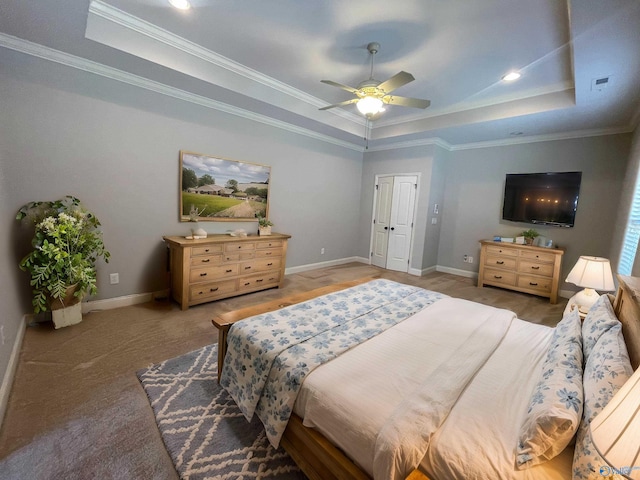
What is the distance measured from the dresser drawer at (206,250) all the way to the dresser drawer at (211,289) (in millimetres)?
391

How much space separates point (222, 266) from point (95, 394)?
1.82m

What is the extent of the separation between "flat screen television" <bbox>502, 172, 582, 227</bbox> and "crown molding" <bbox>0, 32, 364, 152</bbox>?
3991 mm

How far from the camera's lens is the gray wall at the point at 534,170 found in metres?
3.86

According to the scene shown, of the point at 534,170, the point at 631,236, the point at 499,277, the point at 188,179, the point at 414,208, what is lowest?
the point at 499,277

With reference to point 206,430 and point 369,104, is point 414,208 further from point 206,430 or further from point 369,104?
point 206,430

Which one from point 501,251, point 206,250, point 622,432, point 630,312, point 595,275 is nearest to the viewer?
point 622,432

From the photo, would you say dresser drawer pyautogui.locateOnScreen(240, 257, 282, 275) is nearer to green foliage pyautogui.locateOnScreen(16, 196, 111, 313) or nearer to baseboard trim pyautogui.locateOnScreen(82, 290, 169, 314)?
baseboard trim pyautogui.locateOnScreen(82, 290, 169, 314)

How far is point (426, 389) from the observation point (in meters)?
1.18

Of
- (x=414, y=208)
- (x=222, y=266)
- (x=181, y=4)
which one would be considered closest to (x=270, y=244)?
(x=222, y=266)

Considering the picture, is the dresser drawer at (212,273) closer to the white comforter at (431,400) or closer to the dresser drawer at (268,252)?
the dresser drawer at (268,252)

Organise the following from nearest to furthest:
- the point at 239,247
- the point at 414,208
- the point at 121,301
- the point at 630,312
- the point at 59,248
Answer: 1. the point at 630,312
2. the point at 59,248
3. the point at 121,301
4. the point at 239,247
5. the point at 414,208

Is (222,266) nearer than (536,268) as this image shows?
Yes

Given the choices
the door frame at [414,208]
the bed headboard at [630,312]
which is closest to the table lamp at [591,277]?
the bed headboard at [630,312]

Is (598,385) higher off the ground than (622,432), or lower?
lower
